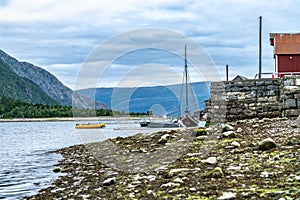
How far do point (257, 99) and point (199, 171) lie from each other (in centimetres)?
1512

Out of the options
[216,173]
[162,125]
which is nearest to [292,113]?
[216,173]

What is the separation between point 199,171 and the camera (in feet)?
41.4

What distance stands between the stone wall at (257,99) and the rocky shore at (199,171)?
5.23 meters

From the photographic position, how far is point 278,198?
30.6 ft

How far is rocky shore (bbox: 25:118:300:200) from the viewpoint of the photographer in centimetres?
1050

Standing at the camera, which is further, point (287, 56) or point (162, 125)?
point (162, 125)

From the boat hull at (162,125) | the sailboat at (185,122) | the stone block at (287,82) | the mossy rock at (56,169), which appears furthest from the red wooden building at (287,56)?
the mossy rock at (56,169)

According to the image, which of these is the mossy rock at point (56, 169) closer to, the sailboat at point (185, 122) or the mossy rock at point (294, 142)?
the mossy rock at point (294, 142)

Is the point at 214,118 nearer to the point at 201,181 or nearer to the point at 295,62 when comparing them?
the point at 201,181

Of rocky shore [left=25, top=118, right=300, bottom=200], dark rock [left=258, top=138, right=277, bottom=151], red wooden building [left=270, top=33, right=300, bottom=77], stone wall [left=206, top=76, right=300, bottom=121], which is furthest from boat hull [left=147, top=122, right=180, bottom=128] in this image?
dark rock [left=258, top=138, right=277, bottom=151]

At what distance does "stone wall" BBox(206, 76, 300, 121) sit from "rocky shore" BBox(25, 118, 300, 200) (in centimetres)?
523

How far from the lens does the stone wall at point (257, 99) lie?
25656mm

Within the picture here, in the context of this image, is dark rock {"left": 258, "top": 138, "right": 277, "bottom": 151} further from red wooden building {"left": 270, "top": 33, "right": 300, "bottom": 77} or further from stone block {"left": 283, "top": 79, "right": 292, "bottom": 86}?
red wooden building {"left": 270, "top": 33, "right": 300, "bottom": 77}

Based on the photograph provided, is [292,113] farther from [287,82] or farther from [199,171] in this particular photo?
[199,171]
